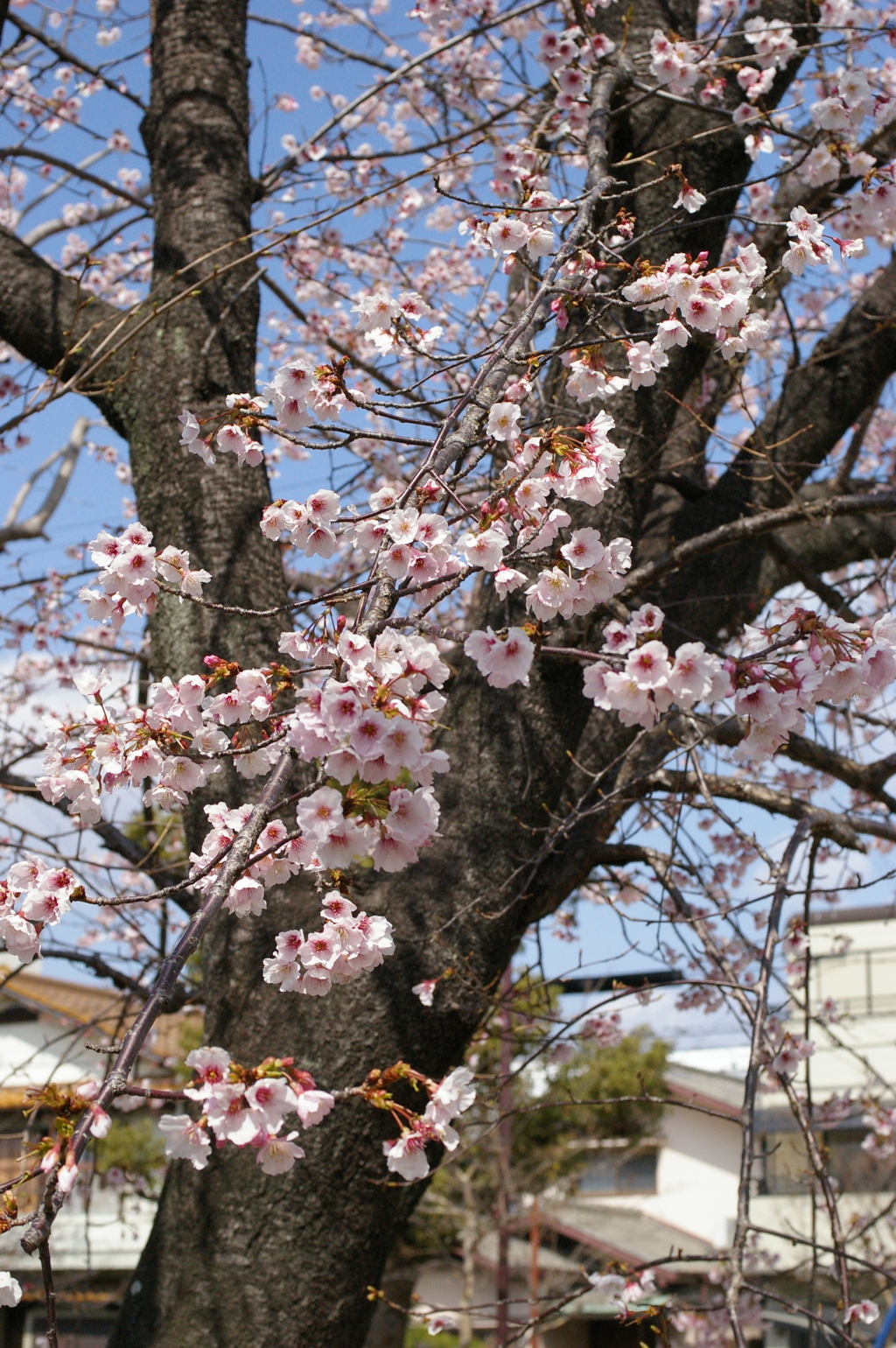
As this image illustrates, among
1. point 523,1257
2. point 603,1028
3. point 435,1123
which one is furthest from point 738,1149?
point 435,1123

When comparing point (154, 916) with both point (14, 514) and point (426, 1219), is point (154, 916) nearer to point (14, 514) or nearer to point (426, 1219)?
point (14, 514)

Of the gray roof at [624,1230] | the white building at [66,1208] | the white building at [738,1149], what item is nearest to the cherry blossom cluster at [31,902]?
the white building at [66,1208]

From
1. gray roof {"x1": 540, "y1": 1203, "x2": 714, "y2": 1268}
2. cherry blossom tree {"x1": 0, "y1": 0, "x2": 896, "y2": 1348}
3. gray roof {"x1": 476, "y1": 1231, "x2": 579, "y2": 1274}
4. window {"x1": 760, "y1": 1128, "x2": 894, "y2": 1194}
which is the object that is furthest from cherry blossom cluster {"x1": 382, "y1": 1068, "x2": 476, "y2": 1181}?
gray roof {"x1": 540, "y1": 1203, "x2": 714, "y2": 1268}

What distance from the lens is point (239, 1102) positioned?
4.17ft

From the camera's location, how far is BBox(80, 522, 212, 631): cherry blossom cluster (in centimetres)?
186

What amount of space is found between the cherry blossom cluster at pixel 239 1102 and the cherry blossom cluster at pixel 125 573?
0.85 meters

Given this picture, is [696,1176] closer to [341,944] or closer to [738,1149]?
[738,1149]

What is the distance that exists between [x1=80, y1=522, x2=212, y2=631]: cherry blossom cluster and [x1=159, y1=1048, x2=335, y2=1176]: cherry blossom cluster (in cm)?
85

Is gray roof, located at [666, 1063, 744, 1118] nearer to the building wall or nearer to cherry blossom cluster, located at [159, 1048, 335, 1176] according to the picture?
the building wall

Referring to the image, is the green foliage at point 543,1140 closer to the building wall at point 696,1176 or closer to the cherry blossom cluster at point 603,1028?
the building wall at point 696,1176

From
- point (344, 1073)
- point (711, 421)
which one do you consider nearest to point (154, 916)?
point (344, 1073)

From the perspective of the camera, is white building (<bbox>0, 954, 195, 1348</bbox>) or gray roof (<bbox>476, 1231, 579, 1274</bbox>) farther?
gray roof (<bbox>476, 1231, 579, 1274</bbox>)

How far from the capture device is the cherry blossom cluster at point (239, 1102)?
1.25m

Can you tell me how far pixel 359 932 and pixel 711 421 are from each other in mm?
2687
